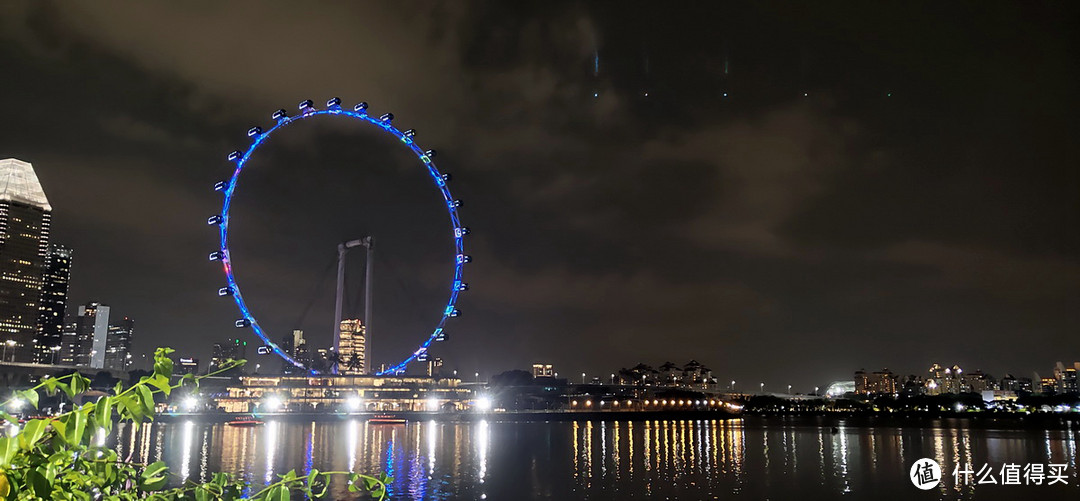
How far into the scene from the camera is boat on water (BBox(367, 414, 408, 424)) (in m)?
178

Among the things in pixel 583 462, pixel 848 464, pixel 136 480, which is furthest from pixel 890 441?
pixel 136 480

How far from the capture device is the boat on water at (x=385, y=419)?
6998 inches

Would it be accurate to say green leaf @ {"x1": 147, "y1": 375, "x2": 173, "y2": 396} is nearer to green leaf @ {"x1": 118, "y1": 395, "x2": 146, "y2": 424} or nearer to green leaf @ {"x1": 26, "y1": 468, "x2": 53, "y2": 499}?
green leaf @ {"x1": 118, "y1": 395, "x2": 146, "y2": 424}

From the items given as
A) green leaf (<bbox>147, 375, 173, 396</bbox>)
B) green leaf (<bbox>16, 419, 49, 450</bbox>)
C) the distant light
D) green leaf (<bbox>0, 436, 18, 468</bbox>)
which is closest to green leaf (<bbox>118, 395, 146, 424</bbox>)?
green leaf (<bbox>147, 375, 173, 396</bbox>)

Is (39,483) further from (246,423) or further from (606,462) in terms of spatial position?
(246,423)

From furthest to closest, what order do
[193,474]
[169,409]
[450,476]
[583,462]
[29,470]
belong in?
[169,409] < [583,462] < [450,476] < [193,474] < [29,470]

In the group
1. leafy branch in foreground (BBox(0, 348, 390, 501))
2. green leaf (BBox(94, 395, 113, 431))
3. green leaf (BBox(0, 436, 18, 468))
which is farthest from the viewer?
green leaf (BBox(94, 395, 113, 431))

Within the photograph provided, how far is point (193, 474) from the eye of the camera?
61.8 m

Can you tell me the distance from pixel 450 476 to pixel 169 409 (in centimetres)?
13302

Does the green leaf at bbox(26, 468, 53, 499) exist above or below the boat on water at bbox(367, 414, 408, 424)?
above

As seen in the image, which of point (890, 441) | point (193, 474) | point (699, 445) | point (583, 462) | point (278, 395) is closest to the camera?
point (193, 474)

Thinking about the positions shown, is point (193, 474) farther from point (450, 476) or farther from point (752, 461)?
point (752, 461)

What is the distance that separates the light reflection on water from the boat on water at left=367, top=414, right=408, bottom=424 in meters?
53.0

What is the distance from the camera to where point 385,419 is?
178125 millimetres
